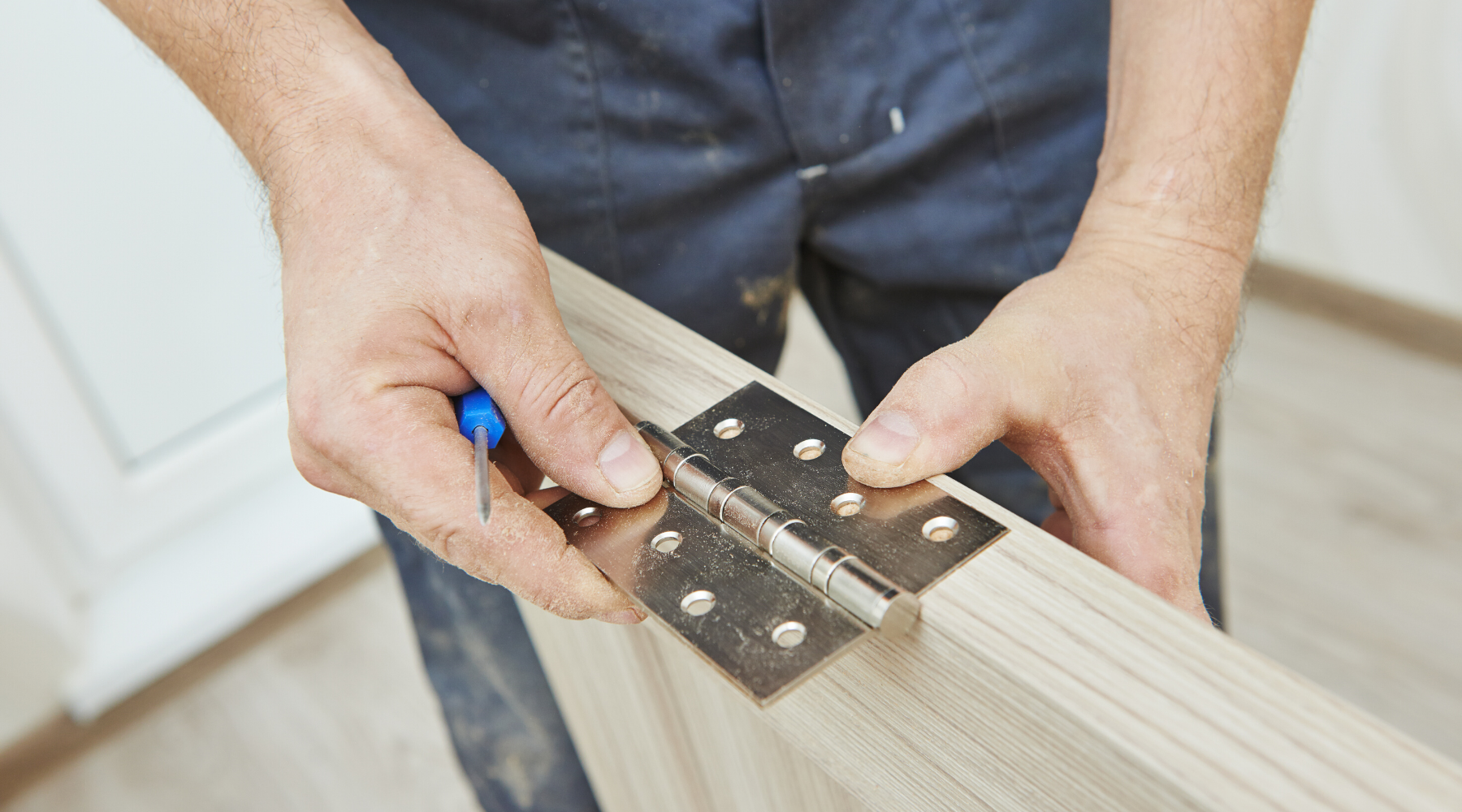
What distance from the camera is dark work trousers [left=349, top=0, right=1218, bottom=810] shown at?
0.77m

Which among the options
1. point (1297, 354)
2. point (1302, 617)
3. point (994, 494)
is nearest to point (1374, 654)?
point (1302, 617)

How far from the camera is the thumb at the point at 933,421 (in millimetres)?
467

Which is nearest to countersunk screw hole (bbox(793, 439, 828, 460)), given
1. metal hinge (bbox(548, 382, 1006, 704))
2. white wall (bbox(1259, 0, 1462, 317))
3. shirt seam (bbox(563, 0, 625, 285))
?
metal hinge (bbox(548, 382, 1006, 704))

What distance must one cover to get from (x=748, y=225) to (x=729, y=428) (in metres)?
0.35

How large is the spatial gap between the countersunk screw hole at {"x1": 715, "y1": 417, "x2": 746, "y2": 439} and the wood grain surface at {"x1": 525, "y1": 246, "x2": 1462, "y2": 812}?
0.9 inches

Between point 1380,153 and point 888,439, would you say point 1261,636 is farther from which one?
point 888,439

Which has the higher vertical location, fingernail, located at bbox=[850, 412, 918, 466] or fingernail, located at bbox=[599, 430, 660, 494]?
fingernail, located at bbox=[850, 412, 918, 466]

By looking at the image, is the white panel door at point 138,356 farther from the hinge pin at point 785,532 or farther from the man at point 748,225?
the hinge pin at point 785,532

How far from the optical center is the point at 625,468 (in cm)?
49

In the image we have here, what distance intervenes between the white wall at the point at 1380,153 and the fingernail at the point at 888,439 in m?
1.61

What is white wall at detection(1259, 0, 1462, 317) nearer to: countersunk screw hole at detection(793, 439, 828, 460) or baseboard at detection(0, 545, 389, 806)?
countersunk screw hole at detection(793, 439, 828, 460)

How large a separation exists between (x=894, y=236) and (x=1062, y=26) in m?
0.22

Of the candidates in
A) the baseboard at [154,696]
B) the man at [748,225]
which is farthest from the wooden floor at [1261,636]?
the man at [748,225]

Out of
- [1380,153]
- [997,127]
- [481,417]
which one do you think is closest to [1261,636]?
[1380,153]
